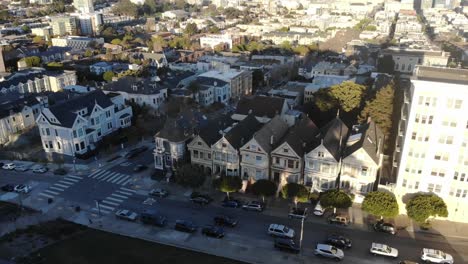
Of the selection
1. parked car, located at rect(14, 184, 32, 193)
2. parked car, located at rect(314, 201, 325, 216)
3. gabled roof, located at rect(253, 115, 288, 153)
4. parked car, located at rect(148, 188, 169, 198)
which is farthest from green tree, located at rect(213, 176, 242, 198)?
parked car, located at rect(14, 184, 32, 193)

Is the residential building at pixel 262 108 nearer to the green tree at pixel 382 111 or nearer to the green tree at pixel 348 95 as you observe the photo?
the green tree at pixel 348 95

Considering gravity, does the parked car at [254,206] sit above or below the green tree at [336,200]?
below

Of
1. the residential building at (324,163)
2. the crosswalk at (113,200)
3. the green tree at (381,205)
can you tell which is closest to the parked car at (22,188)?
the crosswalk at (113,200)

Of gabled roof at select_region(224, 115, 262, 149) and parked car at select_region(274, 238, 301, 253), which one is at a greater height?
gabled roof at select_region(224, 115, 262, 149)

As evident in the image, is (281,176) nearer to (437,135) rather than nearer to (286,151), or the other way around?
(286,151)

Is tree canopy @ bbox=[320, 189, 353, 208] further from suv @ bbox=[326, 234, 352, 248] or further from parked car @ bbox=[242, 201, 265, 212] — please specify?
parked car @ bbox=[242, 201, 265, 212]

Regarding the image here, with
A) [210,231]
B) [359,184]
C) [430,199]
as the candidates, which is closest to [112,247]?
[210,231]
